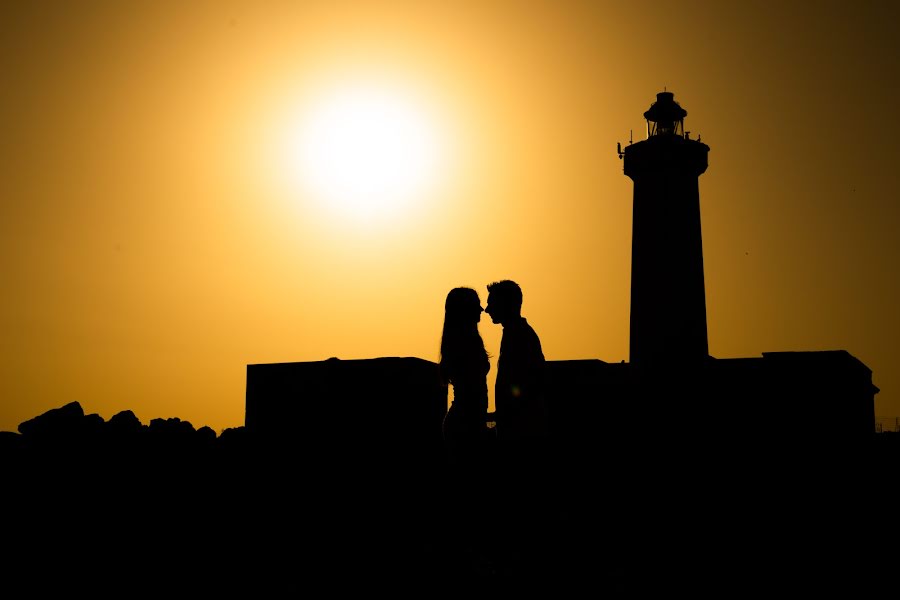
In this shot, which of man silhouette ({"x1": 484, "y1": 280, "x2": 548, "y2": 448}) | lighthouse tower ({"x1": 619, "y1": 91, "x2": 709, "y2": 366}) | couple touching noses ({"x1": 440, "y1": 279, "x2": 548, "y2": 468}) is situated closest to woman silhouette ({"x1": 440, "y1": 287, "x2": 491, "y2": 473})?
couple touching noses ({"x1": 440, "y1": 279, "x2": 548, "y2": 468})

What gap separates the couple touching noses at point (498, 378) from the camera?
586 cm

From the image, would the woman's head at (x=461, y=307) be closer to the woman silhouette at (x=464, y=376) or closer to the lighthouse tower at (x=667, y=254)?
the woman silhouette at (x=464, y=376)

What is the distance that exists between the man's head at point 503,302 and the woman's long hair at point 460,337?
0.16 meters

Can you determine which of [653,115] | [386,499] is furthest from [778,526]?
[653,115]

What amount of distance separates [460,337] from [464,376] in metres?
0.26

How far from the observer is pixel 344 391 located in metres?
10.3

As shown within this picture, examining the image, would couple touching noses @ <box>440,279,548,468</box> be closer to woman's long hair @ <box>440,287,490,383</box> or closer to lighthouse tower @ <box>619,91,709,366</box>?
woman's long hair @ <box>440,287,490,383</box>

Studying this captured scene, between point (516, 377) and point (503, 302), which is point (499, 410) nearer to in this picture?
point (516, 377)

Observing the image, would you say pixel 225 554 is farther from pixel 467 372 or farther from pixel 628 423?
pixel 628 423

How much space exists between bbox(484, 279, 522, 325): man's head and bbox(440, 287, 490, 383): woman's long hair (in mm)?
159

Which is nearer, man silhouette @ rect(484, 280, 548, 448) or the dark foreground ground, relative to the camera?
the dark foreground ground

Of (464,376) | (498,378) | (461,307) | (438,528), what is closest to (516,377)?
(498,378)

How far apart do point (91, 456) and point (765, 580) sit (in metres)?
12.3

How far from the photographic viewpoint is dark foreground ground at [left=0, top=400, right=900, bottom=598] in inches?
223
